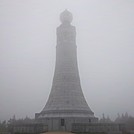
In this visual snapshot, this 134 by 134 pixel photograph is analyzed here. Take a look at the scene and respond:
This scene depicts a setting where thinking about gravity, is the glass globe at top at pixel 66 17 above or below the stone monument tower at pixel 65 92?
above

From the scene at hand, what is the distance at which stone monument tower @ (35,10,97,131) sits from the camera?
98.0 feet

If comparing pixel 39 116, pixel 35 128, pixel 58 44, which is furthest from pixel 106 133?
pixel 58 44

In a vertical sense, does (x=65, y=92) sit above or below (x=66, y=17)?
below

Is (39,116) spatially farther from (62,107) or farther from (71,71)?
(71,71)

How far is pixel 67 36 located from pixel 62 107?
12.0 meters

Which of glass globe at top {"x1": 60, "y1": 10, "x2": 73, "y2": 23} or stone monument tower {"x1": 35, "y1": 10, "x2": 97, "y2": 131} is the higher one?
glass globe at top {"x1": 60, "y1": 10, "x2": 73, "y2": 23}

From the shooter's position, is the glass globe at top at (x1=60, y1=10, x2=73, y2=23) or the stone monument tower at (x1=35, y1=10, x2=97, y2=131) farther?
the glass globe at top at (x1=60, y1=10, x2=73, y2=23)

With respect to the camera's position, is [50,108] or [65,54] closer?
[50,108]

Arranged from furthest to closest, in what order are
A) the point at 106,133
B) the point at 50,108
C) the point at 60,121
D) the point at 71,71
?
the point at 71,71, the point at 50,108, the point at 60,121, the point at 106,133

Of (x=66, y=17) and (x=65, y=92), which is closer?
(x=65, y=92)

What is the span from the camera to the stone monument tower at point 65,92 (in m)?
29.9

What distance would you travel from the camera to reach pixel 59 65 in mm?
35469

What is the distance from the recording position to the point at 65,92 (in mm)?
33031

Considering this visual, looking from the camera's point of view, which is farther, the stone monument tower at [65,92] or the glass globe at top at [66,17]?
the glass globe at top at [66,17]
